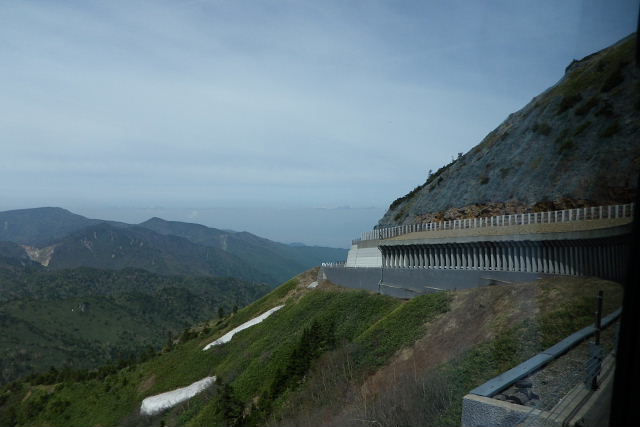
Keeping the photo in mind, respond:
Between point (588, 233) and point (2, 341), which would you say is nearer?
point (588, 233)

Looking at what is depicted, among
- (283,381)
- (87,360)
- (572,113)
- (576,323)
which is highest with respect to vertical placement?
(572,113)

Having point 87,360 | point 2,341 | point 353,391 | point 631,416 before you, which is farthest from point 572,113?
point 2,341

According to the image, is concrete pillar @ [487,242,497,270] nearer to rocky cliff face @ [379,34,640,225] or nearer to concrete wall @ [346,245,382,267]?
rocky cliff face @ [379,34,640,225]

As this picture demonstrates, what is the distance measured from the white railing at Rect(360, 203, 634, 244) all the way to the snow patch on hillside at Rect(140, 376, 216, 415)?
12.8 meters

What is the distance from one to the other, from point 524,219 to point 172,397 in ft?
68.6

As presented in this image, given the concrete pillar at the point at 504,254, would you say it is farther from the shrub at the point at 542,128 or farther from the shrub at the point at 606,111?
the shrub at the point at 606,111

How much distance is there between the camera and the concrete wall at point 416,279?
637 inches

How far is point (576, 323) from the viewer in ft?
22.5

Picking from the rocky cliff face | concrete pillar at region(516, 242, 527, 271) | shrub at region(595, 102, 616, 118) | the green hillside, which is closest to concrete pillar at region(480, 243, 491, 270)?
concrete pillar at region(516, 242, 527, 271)

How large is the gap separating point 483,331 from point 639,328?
25.4 ft

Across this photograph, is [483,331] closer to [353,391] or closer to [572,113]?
[353,391]

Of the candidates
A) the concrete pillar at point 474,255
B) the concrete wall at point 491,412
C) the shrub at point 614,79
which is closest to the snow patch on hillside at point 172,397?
the concrete pillar at point 474,255

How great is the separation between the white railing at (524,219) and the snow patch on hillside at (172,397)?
42.1 ft

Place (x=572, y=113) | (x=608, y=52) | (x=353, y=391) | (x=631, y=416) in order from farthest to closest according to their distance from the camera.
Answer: (x=353, y=391) < (x=572, y=113) < (x=608, y=52) < (x=631, y=416)
